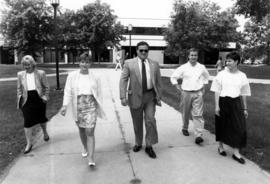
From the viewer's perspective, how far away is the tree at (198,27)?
3619cm

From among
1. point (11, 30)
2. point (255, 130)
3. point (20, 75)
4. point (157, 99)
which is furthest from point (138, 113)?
point (11, 30)

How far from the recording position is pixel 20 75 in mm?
5113

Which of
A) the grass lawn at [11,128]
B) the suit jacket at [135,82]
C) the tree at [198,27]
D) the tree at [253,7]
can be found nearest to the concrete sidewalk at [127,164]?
the grass lawn at [11,128]

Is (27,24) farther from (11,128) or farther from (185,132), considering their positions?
(185,132)

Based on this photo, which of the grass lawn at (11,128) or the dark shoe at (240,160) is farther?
the grass lawn at (11,128)

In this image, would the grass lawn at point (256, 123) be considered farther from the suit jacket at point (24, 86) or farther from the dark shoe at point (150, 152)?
the suit jacket at point (24, 86)

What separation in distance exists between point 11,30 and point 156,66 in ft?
97.5

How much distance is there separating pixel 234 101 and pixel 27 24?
28932 millimetres

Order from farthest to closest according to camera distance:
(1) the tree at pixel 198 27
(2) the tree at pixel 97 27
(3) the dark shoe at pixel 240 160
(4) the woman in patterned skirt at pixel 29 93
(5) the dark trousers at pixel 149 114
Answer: (1) the tree at pixel 198 27
(2) the tree at pixel 97 27
(4) the woman in patterned skirt at pixel 29 93
(5) the dark trousers at pixel 149 114
(3) the dark shoe at pixel 240 160

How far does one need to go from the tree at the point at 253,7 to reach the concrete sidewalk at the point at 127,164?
52.1ft

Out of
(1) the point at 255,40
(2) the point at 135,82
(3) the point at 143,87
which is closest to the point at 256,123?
(3) the point at 143,87

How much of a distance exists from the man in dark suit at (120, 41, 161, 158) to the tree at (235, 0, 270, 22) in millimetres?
16906

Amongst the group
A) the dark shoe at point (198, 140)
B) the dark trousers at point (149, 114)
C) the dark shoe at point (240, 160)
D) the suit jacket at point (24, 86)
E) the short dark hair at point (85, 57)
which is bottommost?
the dark shoe at point (240, 160)

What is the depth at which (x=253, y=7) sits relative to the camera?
19703 mm
